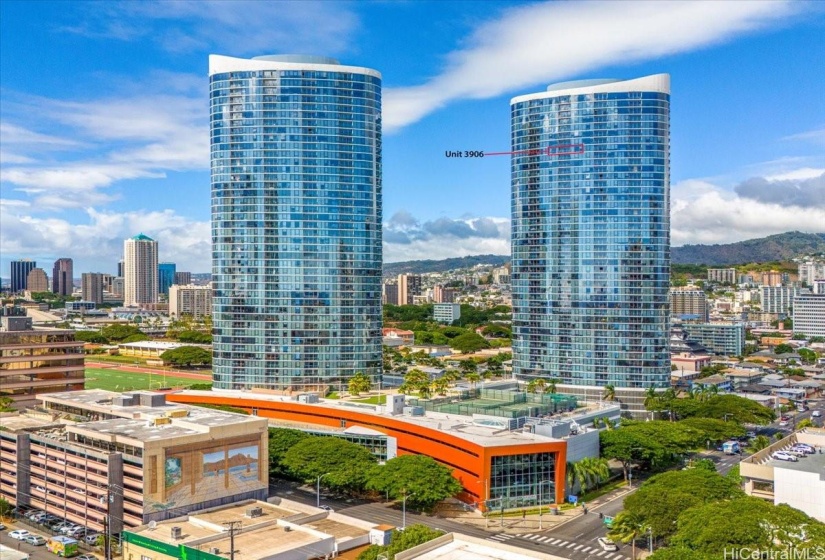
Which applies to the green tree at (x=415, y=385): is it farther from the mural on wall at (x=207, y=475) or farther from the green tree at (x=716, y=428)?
the mural on wall at (x=207, y=475)

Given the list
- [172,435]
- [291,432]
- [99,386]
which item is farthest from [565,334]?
[99,386]

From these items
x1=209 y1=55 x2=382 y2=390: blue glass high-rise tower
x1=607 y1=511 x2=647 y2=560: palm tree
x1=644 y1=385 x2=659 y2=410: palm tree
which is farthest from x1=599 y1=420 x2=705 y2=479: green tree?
x1=209 y1=55 x2=382 y2=390: blue glass high-rise tower

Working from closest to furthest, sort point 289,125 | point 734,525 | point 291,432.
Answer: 1. point 734,525
2. point 291,432
3. point 289,125

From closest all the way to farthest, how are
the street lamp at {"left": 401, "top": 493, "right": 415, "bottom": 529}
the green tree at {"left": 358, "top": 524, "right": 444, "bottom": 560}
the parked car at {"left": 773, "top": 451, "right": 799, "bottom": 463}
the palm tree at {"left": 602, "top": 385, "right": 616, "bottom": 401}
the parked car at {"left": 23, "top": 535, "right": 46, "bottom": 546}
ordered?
the green tree at {"left": 358, "top": 524, "right": 444, "bottom": 560}, the parked car at {"left": 23, "top": 535, "right": 46, "bottom": 546}, the parked car at {"left": 773, "top": 451, "right": 799, "bottom": 463}, the street lamp at {"left": 401, "top": 493, "right": 415, "bottom": 529}, the palm tree at {"left": 602, "top": 385, "right": 616, "bottom": 401}

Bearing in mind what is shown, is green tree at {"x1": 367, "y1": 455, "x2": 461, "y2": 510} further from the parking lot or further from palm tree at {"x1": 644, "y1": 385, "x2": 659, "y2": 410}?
palm tree at {"x1": 644, "y1": 385, "x2": 659, "y2": 410}

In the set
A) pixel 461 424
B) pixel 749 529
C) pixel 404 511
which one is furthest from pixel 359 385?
pixel 749 529

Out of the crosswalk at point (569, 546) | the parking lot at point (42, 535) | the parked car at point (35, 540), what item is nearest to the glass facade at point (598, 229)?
the crosswalk at point (569, 546)

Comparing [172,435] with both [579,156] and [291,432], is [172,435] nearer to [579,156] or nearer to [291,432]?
[291,432]
